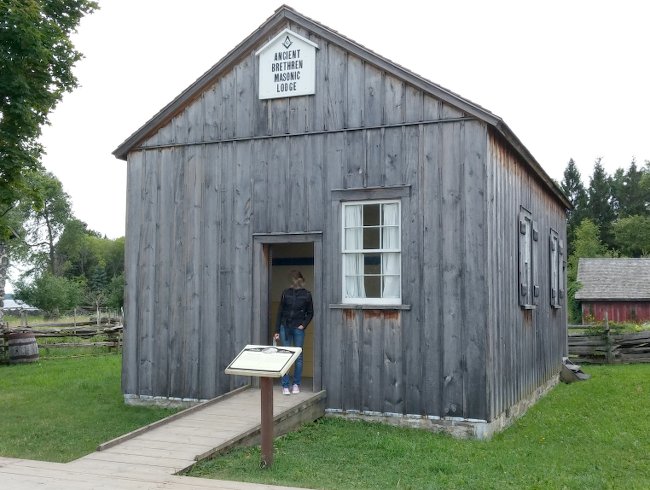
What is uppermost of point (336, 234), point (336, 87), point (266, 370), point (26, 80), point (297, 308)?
point (26, 80)

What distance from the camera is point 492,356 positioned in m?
11.0

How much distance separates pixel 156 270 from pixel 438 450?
19.3ft

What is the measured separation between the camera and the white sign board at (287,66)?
39.4ft

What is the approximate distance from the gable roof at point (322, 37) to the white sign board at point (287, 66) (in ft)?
0.71

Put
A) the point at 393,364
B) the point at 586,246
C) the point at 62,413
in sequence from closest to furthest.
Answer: the point at 393,364 < the point at 62,413 < the point at 586,246

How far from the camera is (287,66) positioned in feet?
39.9

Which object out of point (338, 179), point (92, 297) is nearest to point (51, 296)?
point (92, 297)

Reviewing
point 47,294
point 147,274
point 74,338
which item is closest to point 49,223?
point 47,294

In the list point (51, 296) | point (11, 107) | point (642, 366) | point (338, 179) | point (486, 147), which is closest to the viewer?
point (486, 147)

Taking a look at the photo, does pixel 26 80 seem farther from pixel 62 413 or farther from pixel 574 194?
pixel 574 194

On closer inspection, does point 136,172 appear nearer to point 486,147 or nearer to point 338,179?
point 338,179

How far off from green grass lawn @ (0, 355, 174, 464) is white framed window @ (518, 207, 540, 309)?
254 inches

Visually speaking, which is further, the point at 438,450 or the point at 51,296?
the point at 51,296

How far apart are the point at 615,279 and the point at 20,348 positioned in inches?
1283
